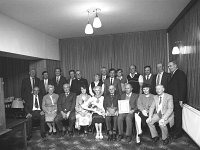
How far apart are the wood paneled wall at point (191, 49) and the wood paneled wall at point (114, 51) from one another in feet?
5.04

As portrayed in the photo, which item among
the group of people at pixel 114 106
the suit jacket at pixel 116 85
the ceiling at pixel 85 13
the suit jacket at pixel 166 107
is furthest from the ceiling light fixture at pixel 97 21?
the suit jacket at pixel 166 107

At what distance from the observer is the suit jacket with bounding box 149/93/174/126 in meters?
3.97

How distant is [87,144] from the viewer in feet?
13.0

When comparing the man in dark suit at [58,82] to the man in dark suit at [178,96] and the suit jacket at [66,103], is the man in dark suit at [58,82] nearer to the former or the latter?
the suit jacket at [66,103]

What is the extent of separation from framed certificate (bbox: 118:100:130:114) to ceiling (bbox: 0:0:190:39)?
2093mm

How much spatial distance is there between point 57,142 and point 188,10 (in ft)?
13.5

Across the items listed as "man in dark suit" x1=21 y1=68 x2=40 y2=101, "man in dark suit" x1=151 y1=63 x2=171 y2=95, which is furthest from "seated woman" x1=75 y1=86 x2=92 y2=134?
"man in dark suit" x1=151 y1=63 x2=171 y2=95

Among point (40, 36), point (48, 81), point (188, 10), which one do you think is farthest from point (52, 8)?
point (188, 10)

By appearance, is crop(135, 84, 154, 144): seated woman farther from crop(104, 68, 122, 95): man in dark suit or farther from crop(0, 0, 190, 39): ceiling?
crop(0, 0, 190, 39): ceiling

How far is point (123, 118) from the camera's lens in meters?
4.29

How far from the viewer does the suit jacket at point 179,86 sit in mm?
4102

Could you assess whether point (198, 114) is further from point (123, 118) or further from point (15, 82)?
point (15, 82)

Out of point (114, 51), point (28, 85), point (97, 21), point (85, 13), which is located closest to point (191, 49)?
point (97, 21)

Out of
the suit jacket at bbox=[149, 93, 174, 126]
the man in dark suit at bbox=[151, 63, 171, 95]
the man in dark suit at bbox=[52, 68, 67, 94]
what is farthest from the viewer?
the man in dark suit at bbox=[52, 68, 67, 94]
